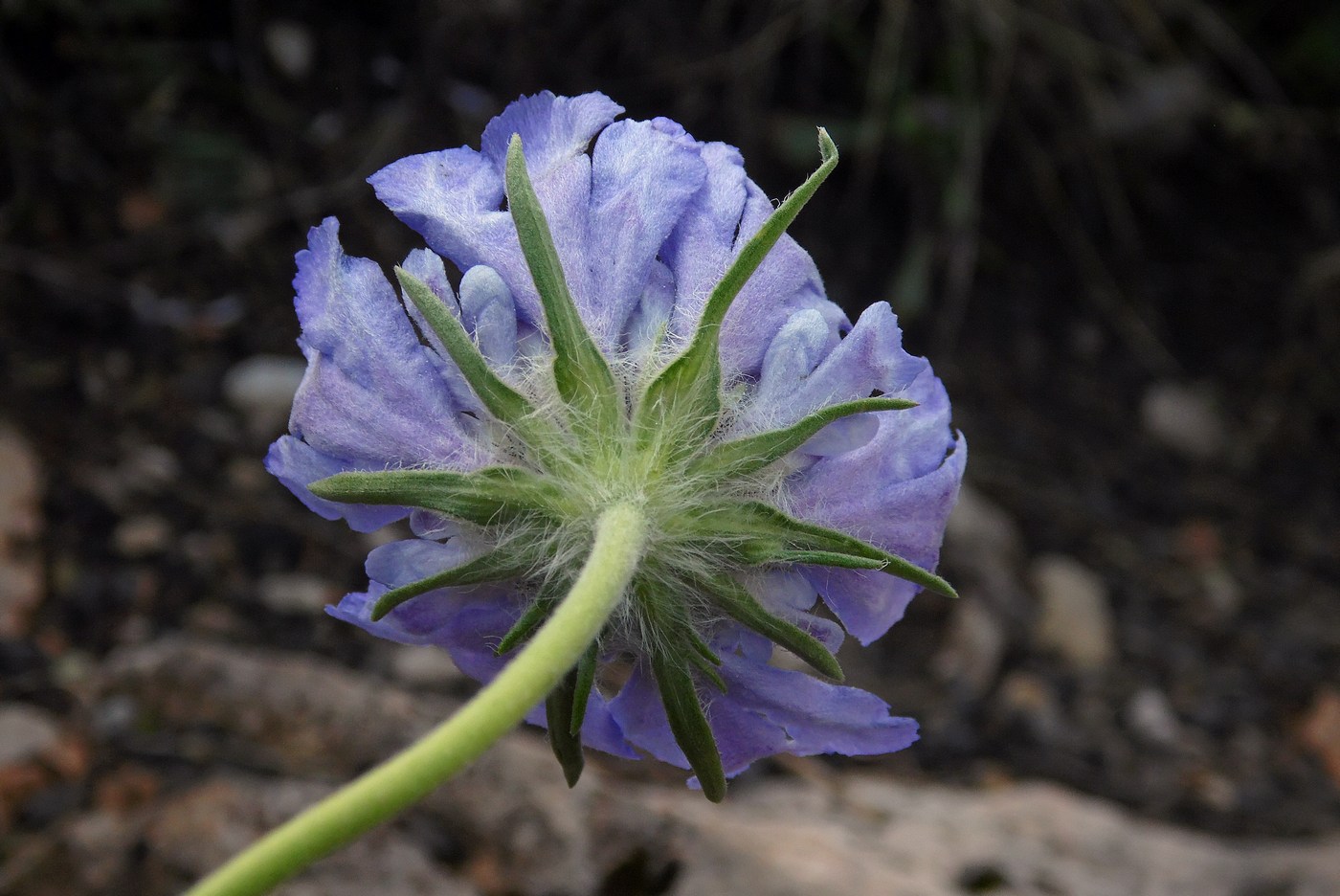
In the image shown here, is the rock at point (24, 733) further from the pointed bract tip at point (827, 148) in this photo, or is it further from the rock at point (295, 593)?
the pointed bract tip at point (827, 148)

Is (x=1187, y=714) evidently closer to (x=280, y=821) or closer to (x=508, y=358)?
(x=280, y=821)

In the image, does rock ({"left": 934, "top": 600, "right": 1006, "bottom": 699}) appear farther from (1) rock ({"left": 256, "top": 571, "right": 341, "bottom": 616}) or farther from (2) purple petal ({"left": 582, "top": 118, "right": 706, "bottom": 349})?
(2) purple petal ({"left": 582, "top": 118, "right": 706, "bottom": 349})

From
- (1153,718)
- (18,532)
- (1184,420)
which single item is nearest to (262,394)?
(18,532)

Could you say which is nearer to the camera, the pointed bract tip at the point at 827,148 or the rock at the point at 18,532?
the pointed bract tip at the point at 827,148

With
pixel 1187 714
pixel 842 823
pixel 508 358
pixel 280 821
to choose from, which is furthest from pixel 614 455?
pixel 1187 714

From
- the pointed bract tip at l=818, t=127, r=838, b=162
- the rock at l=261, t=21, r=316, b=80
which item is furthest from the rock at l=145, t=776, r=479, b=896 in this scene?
the rock at l=261, t=21, r=316, b=80

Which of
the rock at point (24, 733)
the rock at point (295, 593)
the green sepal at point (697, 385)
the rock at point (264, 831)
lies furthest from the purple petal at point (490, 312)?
the rock at point (295, 593)
